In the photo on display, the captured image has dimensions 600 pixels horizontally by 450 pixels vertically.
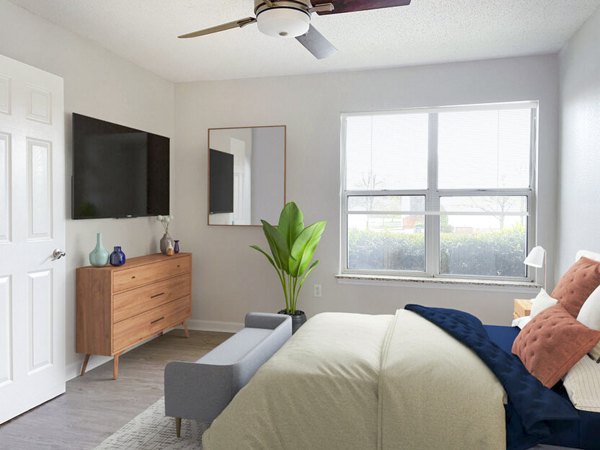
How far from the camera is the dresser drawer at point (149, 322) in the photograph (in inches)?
138

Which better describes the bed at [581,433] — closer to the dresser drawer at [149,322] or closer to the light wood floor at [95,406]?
the light wood floor at [95,406]

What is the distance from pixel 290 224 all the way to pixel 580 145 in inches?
89.9

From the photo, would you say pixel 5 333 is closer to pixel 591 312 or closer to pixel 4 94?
pixel 4 94

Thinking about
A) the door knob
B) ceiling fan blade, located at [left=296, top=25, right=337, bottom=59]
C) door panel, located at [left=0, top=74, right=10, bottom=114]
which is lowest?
the door knob

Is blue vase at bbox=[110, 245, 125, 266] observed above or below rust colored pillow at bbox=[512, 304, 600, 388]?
above

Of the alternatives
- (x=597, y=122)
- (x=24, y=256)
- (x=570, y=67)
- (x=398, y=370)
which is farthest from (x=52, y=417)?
(x=570, y=67)

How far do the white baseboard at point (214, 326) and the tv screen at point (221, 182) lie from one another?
113 centimetres

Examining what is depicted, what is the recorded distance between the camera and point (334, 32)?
346 centimetres

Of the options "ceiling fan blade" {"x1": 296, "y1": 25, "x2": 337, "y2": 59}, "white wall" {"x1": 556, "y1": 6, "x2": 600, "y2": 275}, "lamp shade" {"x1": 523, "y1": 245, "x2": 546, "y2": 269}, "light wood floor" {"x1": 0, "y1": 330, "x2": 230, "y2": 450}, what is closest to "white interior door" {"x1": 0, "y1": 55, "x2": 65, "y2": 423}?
"light wood floor" {"x1": 0, "y1": 330, "x2": 230, "y2": 450}

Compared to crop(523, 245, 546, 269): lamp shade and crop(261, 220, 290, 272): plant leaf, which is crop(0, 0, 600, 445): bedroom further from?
crop(261, 220, 290, 272): plant leaf

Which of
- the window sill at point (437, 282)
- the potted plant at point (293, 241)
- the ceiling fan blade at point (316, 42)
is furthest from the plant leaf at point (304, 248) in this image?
the ceiling fan blade at point (316, 42)

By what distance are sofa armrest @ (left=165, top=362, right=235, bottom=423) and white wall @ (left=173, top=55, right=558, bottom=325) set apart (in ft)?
7.31

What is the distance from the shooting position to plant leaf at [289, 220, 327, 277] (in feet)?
13.4

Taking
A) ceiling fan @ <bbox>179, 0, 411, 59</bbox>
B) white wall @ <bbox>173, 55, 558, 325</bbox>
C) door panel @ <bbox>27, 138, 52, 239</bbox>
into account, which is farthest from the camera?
white wall @ <bbox>173, 55, 558, 325</bbox>
